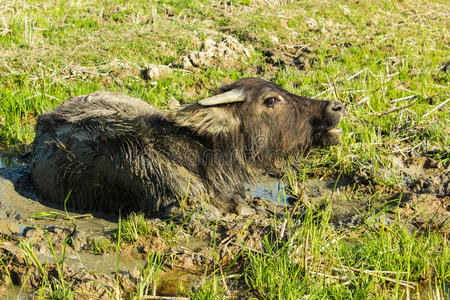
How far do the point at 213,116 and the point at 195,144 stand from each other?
12.2 inches

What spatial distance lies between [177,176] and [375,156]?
7.83 feet

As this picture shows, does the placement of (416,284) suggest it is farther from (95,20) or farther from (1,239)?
(95,20)

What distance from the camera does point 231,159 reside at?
4.37m

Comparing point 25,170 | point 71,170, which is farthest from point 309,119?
point 25,170

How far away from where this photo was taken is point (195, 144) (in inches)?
171

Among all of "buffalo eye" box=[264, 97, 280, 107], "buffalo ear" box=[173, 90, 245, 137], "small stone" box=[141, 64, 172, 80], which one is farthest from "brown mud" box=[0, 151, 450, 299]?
"small stone" box=[141, 64, 172, 80]

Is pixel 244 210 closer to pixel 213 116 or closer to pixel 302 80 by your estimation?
pixel 213 116

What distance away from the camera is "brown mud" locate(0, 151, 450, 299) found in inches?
126

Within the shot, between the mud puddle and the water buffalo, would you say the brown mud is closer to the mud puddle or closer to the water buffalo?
the mud puddle

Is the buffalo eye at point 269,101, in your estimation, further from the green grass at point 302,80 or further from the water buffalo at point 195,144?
the green grass at point 302,80

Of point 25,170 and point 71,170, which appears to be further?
point 25,170

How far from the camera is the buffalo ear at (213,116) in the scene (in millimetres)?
4195

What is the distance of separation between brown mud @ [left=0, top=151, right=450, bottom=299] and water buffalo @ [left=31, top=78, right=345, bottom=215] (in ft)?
0.88

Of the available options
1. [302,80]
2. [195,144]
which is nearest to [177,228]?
[195,144]
